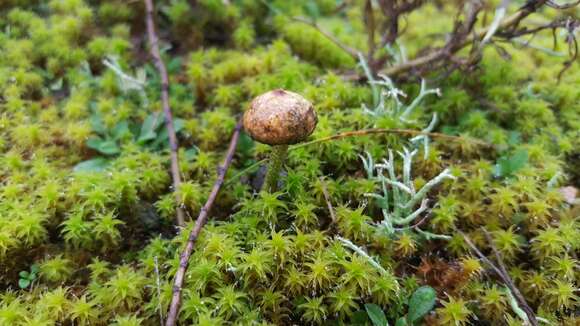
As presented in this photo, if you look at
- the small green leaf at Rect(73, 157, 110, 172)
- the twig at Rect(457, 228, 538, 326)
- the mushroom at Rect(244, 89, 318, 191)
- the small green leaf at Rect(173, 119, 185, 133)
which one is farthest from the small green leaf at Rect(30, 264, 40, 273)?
the twig at Rect(457, 228, 538, 326)

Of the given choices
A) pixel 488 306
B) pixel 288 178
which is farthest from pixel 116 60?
pixel 488 306

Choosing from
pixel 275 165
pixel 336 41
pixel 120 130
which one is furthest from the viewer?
pixel 336 41

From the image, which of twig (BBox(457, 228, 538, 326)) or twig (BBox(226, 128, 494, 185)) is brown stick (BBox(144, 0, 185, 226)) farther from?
twig (BBox(457, 228, 538, 326))

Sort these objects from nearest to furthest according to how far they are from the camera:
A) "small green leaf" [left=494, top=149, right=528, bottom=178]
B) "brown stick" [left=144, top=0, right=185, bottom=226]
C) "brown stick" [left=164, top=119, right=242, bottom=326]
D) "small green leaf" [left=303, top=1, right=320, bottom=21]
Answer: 1. "brown stick" [left=164, top=119, right=242, bottom=326]
2. "brown stick" [left=144, top=0, right=185, bottom=226]
3. "small green leaf" [left=494, top=149, right=528, bottom=178]
4. "small green leaf" [left=303, top=1, right=320, bottom=21]

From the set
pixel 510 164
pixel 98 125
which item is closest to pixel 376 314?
pixel 510 164

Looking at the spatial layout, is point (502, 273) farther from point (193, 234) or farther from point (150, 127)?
point (150, 127)

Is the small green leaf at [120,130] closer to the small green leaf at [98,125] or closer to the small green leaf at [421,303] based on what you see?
the small green leaf at [98,125]

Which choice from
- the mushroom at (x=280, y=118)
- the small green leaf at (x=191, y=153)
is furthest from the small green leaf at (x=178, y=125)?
the mushroom at (x=280, y=118)
